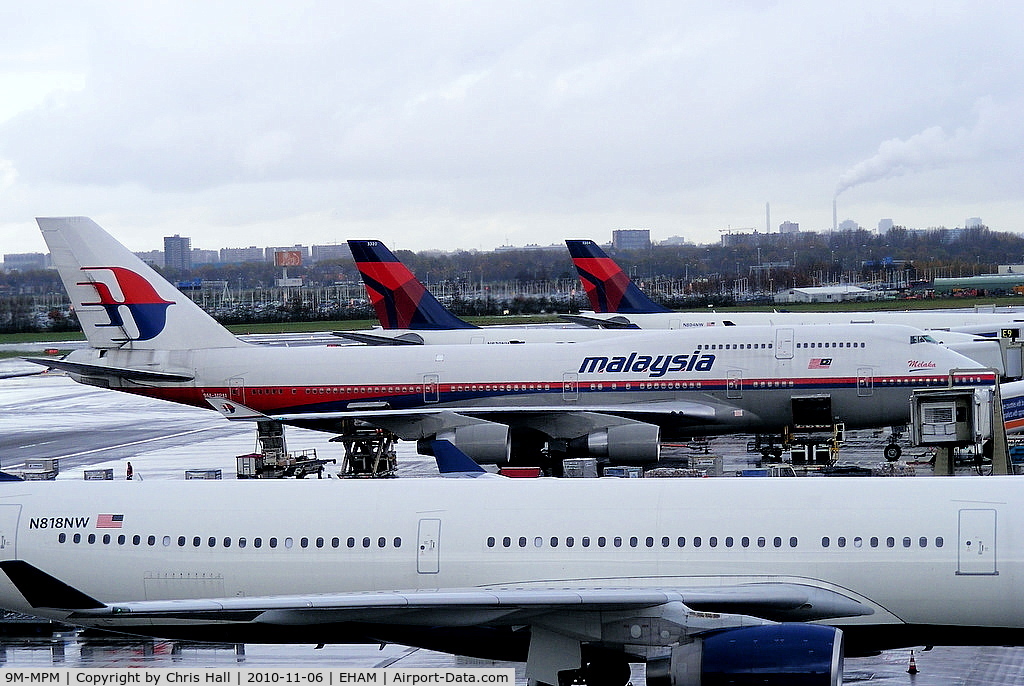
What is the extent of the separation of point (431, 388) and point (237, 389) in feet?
20.2

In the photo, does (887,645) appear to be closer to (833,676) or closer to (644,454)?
(833,676)

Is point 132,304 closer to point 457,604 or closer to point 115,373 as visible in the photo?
point 115,373

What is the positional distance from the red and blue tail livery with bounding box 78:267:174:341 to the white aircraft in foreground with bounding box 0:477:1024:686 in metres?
20.5

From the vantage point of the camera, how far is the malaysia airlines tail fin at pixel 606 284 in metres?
67.8

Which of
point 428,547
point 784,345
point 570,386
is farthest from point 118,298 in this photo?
point 428,547

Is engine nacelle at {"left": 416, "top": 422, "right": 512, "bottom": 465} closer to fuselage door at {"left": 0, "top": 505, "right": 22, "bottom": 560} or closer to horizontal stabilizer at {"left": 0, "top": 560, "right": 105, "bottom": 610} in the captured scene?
fuselage door at {"left": 0, "top": 505, "right": 22, "bottom": 560}

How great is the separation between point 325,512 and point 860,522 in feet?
23.4

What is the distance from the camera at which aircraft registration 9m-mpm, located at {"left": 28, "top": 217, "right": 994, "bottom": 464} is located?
3541 centimetres

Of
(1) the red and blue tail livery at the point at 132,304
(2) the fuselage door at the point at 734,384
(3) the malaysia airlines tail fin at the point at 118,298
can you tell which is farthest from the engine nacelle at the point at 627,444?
(1) the red and blue tail livery at the point at 132,304

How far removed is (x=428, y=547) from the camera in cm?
1611

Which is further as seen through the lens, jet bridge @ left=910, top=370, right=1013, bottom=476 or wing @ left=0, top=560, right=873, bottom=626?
jet bridge @ left=910, top=370, right=1013, bottom=476

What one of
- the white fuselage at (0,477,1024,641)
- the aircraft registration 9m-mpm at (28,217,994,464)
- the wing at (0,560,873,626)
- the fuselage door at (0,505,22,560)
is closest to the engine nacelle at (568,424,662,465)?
the aircraft registration 9m-mpm at (28,217,994,464)

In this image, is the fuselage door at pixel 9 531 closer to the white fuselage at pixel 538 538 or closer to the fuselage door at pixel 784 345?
the white fuselage at pixel 538 538

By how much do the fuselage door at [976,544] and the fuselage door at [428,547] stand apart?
6.64 m
